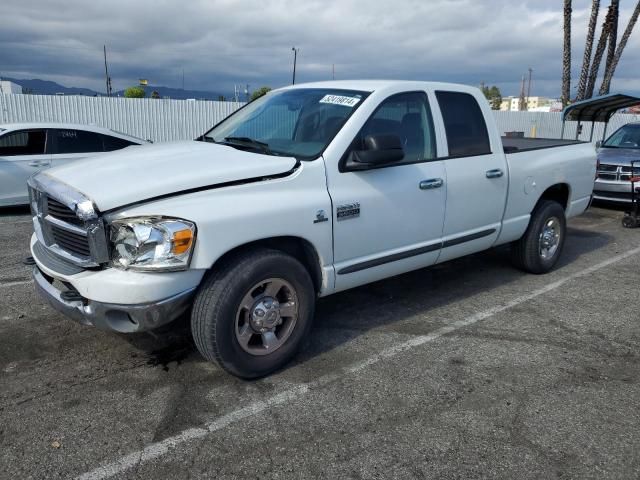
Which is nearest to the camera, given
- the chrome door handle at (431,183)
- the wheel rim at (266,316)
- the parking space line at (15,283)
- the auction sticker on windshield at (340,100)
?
the wheel rim at (266,316)

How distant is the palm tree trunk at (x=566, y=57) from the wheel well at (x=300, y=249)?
66.3 feet

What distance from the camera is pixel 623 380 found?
360 centimetres

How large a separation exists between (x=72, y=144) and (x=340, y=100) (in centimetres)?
618

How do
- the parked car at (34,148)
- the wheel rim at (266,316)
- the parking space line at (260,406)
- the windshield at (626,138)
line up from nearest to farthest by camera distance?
the parking space line at (260,406) → the wheel rim at (266,316) → the parked car at (34,148) → the windshield at (626,138)

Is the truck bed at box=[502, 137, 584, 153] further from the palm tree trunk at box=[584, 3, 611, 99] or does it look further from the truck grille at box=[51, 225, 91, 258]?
the palm tree trunk at box=[584, 3, 611, 99]

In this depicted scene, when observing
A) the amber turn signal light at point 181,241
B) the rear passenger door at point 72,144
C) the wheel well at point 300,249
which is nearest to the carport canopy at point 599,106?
the wheel well at point 300,249

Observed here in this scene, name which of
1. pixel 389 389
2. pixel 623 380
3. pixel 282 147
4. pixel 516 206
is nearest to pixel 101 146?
pixel 282 147

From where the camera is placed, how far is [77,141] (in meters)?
8.77

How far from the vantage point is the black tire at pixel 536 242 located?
18.3ft

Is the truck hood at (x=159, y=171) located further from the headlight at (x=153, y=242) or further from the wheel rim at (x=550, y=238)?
the wheel rim at (x=550, y=238)

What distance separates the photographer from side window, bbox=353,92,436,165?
13.4ft

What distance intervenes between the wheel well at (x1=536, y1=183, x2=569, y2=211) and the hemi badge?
2851mm

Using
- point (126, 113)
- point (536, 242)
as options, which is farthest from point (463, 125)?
point (126, 113)

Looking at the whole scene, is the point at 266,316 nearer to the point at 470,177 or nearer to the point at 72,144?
the point at 470,177
